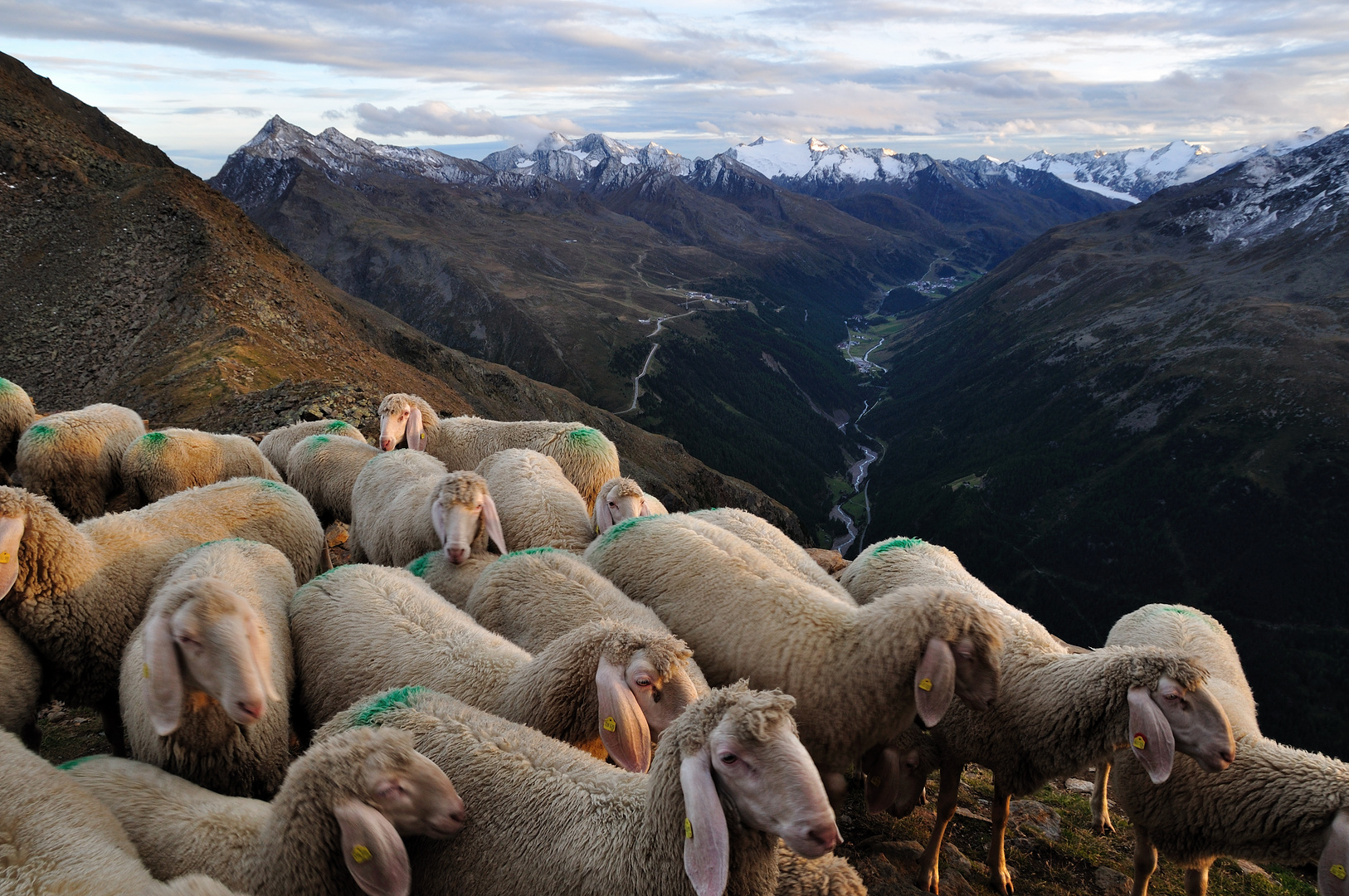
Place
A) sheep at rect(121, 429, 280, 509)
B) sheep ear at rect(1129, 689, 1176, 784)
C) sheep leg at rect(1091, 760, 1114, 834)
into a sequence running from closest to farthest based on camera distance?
sheep ear at rect(1129, 689, 1176, 784) → sheep leg at rect(1091, 760, 1114, 834) → sheep at rect(121, 429, 280, 509)

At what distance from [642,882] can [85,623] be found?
731 cm

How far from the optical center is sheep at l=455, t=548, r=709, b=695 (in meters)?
8.16

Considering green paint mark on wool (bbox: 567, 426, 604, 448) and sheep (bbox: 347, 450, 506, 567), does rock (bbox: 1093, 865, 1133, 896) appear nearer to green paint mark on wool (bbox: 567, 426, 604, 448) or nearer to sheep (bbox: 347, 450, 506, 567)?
sheep (bbox: 347, 450, 506, 567)

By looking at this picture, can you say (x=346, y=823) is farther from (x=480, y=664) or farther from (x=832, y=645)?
(x=832, y=645)

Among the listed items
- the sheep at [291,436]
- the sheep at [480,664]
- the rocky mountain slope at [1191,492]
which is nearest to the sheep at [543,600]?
the sheep at [480,664]

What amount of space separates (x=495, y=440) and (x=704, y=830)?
1343cm

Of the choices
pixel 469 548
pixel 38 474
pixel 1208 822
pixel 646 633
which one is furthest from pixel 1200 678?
pixel 38 474

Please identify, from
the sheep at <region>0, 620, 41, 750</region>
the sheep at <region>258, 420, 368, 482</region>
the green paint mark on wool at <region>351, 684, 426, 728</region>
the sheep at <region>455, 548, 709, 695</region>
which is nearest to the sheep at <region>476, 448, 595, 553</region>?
the sheep at <region>455, 548, 709, 695</region>

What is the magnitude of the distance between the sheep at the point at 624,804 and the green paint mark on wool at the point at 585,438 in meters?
9.64

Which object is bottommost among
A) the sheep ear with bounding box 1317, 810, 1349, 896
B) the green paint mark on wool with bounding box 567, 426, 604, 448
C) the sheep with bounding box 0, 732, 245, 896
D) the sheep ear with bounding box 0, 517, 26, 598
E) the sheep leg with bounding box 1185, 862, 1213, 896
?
the sheep leg with bounding box 1185, 862, 1213, 896

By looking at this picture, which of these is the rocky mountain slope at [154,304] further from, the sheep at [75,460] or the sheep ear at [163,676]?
the sheep ear at [163,676]

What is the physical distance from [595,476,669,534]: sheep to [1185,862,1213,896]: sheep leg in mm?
7948

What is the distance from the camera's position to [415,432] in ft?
51.9

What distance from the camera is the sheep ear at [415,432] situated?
A: 15742 mm
